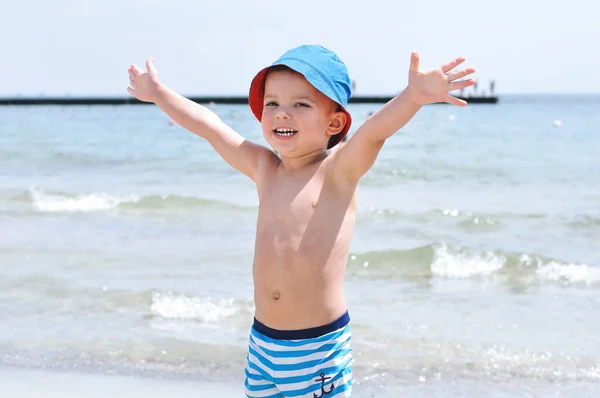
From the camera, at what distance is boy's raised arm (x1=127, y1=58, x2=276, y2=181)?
2.72 m

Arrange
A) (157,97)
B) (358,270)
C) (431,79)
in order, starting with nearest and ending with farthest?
(431,79)
(157,97)
(358,270)

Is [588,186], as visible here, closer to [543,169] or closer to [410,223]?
[543,169]

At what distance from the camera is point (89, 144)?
78.9 ft

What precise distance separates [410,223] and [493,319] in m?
4.16

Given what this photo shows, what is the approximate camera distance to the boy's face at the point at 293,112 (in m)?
2.43

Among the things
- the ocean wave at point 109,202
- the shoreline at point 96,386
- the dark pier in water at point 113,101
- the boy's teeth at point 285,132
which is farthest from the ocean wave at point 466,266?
the dark pier in water at point 113,101

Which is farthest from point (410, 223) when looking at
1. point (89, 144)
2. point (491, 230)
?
point (89, 144)

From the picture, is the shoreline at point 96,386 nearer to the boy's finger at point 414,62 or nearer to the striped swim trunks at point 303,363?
the striped swim trunks at point 303,363

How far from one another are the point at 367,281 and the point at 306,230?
4421mm

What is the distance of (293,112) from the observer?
2.43 metres

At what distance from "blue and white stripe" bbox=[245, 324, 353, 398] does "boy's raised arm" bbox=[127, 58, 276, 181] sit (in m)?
0.61

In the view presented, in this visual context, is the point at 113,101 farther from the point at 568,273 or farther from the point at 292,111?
the point at 292,111

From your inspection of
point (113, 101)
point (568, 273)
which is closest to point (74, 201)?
point (568, 273)

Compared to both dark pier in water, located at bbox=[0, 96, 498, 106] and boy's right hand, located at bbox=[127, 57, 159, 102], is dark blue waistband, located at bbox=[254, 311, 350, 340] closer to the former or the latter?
boy's right hand, located at bbox=[127, 57, 159, 102]
